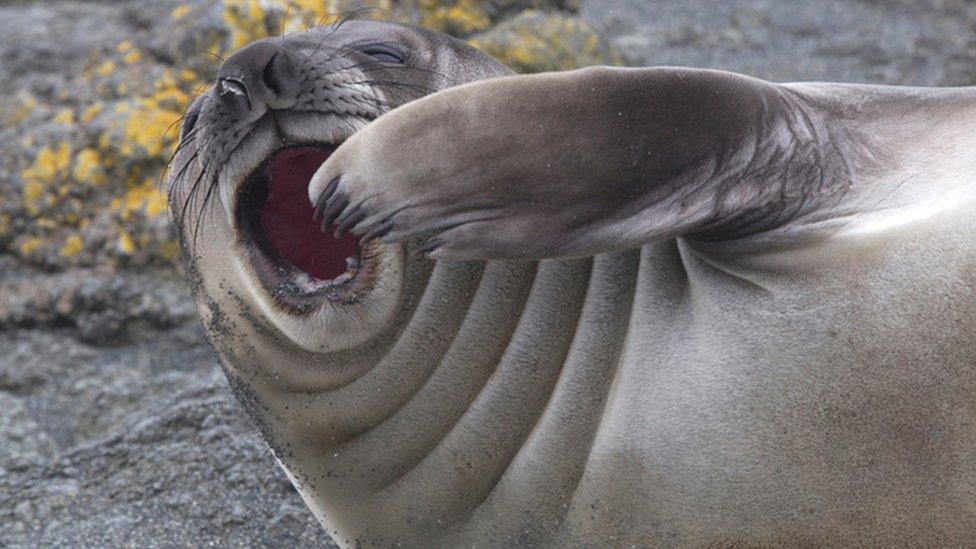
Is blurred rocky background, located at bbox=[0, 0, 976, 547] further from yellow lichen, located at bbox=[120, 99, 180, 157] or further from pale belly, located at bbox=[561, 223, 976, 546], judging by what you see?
pale belly, located at bbox=[561, 223, 976, 546]

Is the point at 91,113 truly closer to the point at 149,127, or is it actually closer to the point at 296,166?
the point at 149,127

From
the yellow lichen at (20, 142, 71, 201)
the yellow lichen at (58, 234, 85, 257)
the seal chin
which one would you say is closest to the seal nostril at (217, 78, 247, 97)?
the seal chin

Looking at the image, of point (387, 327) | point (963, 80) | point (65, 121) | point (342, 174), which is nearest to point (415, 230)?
point (342, 174)

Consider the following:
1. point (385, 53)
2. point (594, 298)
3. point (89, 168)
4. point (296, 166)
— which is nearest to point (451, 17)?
point (89, 168)

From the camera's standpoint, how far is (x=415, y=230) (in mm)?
2664

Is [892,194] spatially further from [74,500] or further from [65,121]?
[65,121]

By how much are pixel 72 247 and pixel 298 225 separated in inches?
93.8

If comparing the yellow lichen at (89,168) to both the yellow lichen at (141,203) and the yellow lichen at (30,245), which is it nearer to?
the yellow lichen at (141,203)

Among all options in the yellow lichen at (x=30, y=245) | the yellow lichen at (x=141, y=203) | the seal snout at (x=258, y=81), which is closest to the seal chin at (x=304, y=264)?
the seal snout at (x=258, y=81)

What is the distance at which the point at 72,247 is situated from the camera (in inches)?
218

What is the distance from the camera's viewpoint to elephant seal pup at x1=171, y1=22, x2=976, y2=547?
2.72 m

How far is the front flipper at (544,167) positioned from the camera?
2664mm

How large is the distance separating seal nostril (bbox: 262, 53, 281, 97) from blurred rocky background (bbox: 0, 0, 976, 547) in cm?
92

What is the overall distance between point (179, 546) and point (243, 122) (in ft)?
4.09
